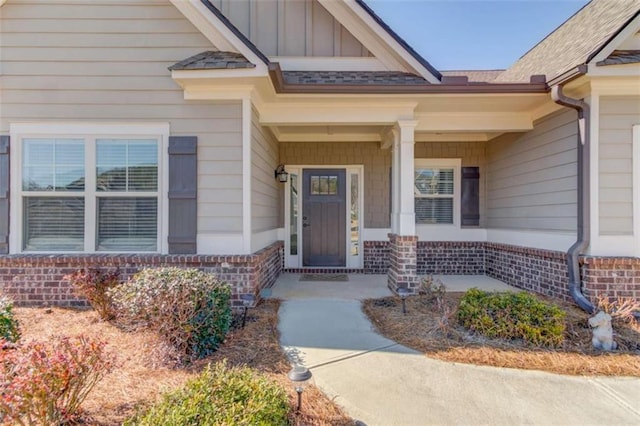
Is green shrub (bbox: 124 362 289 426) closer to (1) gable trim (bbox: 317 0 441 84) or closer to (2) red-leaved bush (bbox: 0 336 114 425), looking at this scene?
(2) red-leaved bush (bbox: 0 336 114 425)

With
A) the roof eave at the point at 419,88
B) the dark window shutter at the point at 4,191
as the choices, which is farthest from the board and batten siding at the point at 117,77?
the roof eave at the point at 419,88

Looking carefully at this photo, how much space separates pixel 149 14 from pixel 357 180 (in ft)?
14.9

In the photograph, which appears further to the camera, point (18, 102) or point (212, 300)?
point (18, 102)

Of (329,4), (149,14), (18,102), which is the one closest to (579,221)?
(329,4)

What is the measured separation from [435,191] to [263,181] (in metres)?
3.76

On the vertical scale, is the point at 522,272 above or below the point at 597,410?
above

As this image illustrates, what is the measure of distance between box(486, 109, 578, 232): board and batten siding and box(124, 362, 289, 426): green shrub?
471 centimetres

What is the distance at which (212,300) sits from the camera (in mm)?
3271

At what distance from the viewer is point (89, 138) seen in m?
4.55

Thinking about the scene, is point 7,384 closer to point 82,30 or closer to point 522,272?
point 82,30

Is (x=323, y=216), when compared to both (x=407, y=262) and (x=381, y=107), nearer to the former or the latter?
(x=407, y=262)

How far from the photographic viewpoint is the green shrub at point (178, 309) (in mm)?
3051

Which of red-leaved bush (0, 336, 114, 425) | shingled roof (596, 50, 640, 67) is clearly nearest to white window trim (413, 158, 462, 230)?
shingled roof (596, 50, 640, 67)

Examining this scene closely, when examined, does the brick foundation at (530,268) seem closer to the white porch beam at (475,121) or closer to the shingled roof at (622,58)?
the white porch beam at (475,121)
